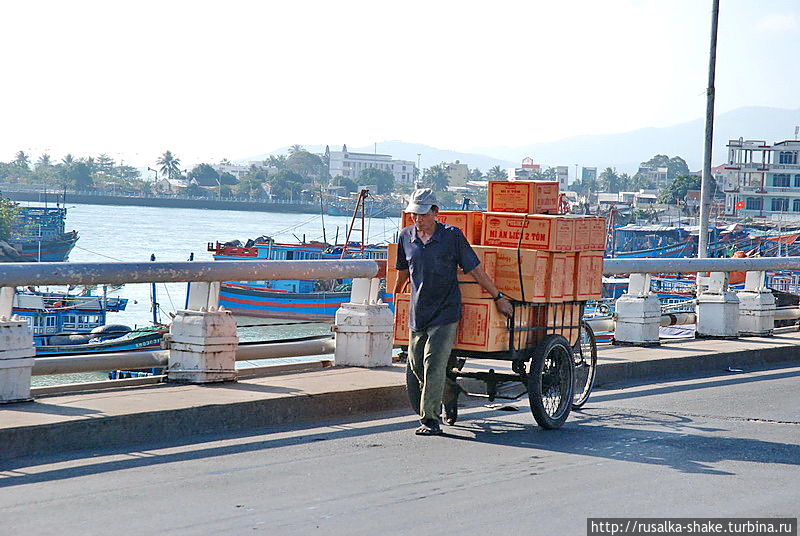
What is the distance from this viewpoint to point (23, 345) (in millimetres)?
7910

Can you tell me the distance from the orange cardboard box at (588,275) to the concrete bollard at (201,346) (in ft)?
9.34

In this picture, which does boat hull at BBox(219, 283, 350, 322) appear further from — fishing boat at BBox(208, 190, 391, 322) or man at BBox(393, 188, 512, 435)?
man at BBox(393, 188, 512, 435)

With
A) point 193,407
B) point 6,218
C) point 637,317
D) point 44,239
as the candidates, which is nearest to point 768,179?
point 44,239

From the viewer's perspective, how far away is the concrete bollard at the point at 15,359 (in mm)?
7836

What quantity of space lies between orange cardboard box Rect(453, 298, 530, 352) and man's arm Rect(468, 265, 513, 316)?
8 cm

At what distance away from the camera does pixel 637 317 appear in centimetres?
1337

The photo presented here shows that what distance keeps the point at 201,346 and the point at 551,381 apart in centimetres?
285

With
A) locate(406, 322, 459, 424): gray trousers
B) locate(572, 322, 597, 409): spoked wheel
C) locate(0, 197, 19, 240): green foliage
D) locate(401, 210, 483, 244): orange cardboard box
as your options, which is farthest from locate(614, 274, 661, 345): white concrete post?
locate(0, 197, 19, 240): green foliage

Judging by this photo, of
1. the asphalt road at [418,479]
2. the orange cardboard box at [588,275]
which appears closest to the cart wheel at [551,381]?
the asphalt road at [418,479]

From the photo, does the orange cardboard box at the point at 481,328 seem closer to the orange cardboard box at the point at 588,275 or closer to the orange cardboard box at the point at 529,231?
the orange cardboard box at the point at 529,231

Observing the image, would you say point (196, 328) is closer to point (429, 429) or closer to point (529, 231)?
point (429, 429)

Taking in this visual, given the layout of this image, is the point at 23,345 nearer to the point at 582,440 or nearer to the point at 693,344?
the point at 582,440

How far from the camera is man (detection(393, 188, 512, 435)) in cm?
841

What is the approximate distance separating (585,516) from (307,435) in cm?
282
